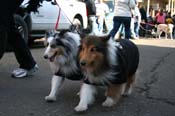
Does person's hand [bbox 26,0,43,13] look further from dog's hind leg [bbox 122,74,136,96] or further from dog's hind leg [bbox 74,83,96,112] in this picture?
dog's hind leg [bbox 74,83,96,112]

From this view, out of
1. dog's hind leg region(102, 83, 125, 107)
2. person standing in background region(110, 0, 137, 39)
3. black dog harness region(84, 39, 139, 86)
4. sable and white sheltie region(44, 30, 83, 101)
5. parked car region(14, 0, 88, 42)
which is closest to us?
black dog harness region(84, 39, 139, 86)

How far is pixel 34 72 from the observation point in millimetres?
7945

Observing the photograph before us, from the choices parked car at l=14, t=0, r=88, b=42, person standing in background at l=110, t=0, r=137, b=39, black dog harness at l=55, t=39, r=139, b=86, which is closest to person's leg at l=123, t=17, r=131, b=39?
person standing in background at l=110, t=0, r=137, b=39

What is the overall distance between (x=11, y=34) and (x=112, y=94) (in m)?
2.43

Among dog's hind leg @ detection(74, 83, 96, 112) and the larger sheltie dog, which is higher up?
the larger sheltie dog

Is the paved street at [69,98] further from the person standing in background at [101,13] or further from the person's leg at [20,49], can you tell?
the person standing in background at [101,13]

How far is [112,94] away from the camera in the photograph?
5691 millimetres

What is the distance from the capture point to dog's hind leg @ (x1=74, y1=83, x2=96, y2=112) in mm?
5418

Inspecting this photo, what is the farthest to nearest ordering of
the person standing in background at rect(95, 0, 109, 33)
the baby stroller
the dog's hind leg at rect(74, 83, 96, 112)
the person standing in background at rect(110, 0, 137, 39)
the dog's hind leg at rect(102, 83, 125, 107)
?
the baby stroller, the person standing in background at rect(95, 0, 109, 33), the person standing in background at rect(110, 0, 137, 39), the dog's hind leg at rect(102, 83, 125, 107), the dog's hind leg at rect(74, 83, 96, 112)

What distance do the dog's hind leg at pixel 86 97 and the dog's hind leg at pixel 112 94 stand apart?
0.23 metres

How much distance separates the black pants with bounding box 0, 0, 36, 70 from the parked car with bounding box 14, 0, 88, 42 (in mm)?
2411

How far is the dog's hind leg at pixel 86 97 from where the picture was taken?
5.42 metres

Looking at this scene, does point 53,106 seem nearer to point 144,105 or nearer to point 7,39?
point 144,105

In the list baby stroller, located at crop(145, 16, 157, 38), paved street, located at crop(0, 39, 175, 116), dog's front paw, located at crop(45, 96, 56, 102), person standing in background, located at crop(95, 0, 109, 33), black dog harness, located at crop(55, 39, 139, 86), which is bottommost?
baby stroller, located at crop(145, 16, 157, 38)
